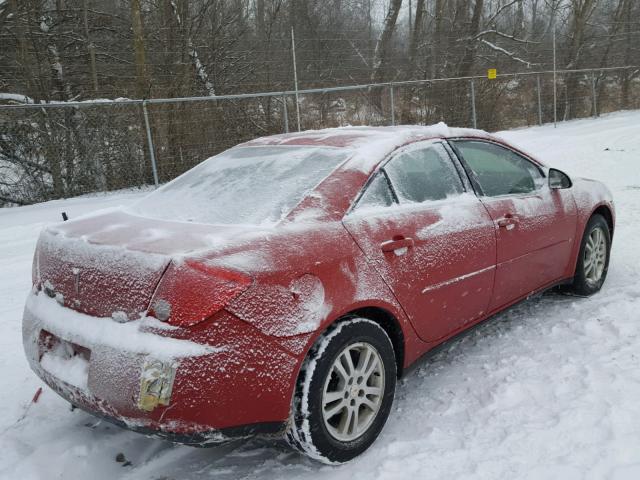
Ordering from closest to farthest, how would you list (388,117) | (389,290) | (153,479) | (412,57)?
(153,479) < (389,290) < (388,117) < (412,57)

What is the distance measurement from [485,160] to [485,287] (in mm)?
885

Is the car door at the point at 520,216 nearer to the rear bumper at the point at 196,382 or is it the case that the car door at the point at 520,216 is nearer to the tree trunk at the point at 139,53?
the rear bumper at the point at 196,382

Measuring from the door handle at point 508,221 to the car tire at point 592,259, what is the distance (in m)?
1.08

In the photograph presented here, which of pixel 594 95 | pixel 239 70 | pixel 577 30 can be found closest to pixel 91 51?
pixel 239 70

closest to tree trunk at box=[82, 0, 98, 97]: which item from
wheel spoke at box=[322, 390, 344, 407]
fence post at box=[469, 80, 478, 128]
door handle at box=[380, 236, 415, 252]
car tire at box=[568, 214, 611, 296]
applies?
fence post at box=[469, 80, 478, 128]

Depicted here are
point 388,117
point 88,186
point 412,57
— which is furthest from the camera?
point 412,57

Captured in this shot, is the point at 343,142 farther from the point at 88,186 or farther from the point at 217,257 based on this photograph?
the point at 88,186

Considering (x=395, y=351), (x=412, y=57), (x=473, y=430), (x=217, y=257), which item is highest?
(x=412, y=57)

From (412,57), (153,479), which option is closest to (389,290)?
(153,479)

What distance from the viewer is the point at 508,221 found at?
3.62 m

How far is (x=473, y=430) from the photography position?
2854 millimetres

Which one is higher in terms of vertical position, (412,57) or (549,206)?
(412,57)

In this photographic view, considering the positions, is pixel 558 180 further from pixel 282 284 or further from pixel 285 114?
pixel 285 114

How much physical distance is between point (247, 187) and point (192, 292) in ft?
3.18
